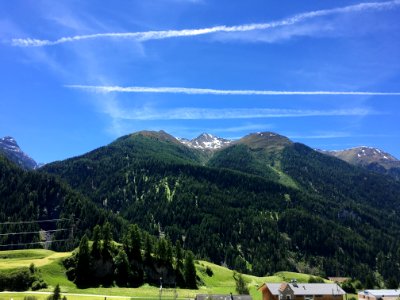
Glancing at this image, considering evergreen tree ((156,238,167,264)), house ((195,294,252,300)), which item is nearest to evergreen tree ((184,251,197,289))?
evergreen tree ((156,238,167,264))

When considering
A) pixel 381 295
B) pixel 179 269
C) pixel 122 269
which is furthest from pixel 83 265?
pixel 381 295

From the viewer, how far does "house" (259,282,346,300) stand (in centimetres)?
14200

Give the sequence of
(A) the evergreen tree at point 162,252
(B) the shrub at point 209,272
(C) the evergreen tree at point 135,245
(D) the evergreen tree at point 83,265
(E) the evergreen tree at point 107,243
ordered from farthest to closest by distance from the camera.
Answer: (B) the shrub at point 209,272
(A) the evergreen tree at point 162,252
(C) the evergreen tree at point 135,245
(E) the evergreen tree at point 107,243
(D) the evergreen tree at point 83,265

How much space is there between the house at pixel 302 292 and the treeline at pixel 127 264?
30.9 m

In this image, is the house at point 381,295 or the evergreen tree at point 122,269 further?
the house at point 381,295

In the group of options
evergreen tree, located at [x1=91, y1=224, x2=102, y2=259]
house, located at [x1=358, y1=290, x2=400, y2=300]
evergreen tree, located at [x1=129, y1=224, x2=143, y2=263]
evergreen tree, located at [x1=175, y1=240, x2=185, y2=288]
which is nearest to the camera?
evergreen tree, located at [x1=91, y1=224, x2=102, y2=259]

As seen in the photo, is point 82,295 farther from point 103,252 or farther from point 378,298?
point 378,298

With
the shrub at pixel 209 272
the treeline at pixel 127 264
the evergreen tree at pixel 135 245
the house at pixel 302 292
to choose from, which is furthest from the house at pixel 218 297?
the shrub at pixel 209 272

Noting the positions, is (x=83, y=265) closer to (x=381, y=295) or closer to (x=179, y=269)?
(x=179, y=269)

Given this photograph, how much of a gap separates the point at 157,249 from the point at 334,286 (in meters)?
64.6

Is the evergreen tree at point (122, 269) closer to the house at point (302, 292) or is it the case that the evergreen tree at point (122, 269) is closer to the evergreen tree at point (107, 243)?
the evergreen tree at point (107, 243)

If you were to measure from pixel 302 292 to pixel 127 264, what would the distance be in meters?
59.1

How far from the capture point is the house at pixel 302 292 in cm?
14200

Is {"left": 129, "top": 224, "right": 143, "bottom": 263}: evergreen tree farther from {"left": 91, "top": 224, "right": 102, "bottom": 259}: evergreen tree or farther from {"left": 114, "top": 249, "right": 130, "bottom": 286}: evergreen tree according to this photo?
{"left": 91, "top": 224, "right": 102, "bottom": 259}: evergreen tree
